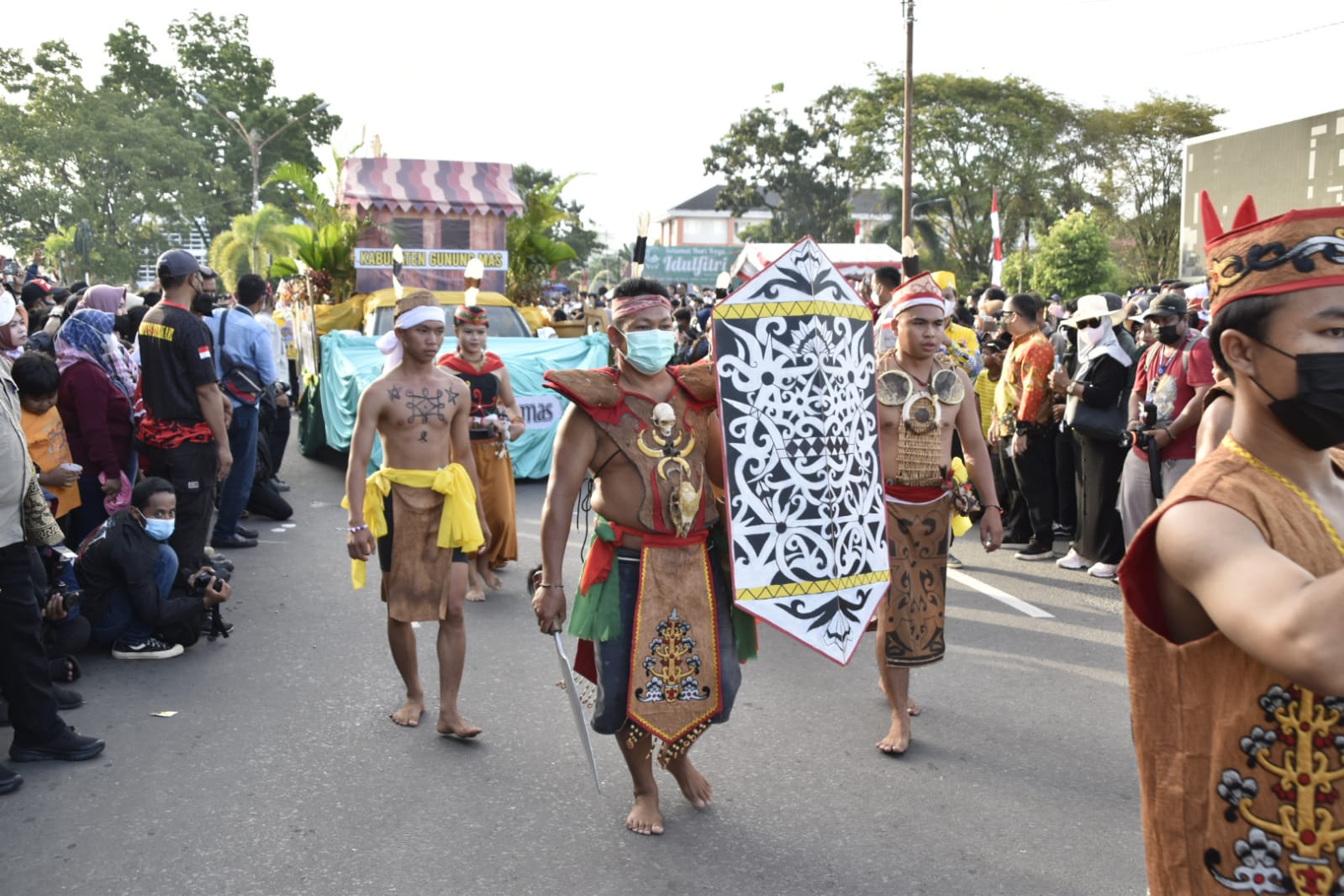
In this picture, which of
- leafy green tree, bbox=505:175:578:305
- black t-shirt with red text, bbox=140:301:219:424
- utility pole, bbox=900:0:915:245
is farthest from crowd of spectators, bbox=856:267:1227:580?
utility pole, bbox=900:0:915:245

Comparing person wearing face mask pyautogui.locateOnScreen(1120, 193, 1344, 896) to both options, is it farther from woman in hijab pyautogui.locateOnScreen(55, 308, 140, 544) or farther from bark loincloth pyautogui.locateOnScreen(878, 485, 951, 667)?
woman in hijab pyautogui.locateOnScreen(55, 308, 140, 544)

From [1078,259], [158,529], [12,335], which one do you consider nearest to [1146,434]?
[158,529]

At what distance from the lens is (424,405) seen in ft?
18.0

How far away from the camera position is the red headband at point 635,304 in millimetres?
4254

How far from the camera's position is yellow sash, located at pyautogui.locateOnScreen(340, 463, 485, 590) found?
5.35 m

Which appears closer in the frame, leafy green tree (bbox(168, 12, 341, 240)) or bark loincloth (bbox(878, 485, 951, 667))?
bark loincloth (bbox(878, 485, 951, 667))

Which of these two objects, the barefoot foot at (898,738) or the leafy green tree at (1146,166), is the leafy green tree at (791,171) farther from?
the barefoot foot at (898,738)

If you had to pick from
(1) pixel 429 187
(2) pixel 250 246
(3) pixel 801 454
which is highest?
(1) pixel 429 187

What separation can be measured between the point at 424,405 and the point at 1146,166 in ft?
124

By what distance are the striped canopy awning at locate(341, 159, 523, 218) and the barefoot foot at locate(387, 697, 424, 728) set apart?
41.5 feet

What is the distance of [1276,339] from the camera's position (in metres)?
1.87

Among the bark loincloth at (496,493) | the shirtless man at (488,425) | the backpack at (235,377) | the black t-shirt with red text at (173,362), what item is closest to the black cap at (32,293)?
the backpack at (235,377)

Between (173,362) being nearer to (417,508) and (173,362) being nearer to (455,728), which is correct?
(417,508)

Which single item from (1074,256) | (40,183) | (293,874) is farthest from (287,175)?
(40,183)
